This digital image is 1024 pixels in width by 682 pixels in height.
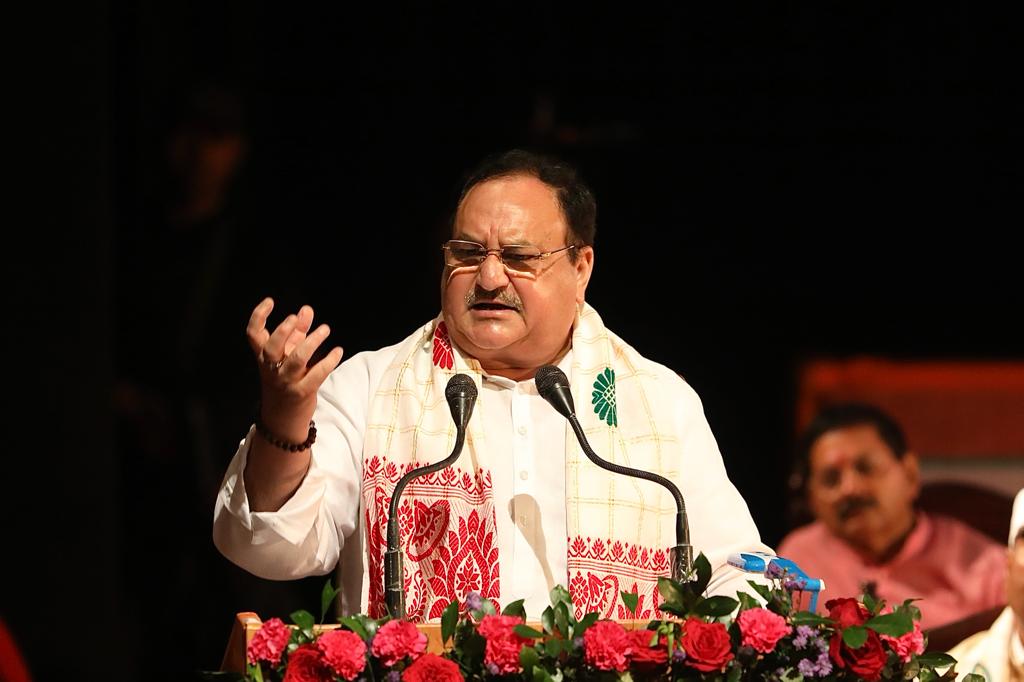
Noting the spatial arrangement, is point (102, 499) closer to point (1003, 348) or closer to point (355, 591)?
point (355, 591)

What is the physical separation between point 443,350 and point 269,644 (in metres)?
1.05

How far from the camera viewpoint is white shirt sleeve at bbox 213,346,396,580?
2.77 metres

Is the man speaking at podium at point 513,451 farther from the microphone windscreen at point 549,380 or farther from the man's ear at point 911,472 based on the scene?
the man's ear at point 911,472

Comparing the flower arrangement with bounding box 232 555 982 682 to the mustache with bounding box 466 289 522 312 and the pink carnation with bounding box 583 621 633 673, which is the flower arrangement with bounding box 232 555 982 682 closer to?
the pink carnation with bounding box 583 621 633 673

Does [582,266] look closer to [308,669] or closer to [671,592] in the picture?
[671,592]

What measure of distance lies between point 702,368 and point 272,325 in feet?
5.08

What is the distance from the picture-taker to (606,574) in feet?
10.0

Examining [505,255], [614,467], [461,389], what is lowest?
[614,467]

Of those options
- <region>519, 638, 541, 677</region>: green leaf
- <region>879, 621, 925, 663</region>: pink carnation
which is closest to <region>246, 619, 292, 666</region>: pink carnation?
<region>519, 638, 541, 677</region>: green leaf

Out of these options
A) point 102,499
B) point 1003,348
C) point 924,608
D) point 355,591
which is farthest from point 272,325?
point 1003,348

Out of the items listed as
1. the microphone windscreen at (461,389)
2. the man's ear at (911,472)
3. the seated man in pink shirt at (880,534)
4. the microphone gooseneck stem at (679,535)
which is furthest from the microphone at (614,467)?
the man's ear at (911,472)

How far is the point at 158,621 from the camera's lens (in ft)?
16.4

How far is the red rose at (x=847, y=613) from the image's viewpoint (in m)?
2.38

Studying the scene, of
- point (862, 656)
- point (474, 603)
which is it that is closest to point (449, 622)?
→ point (474, 603)
